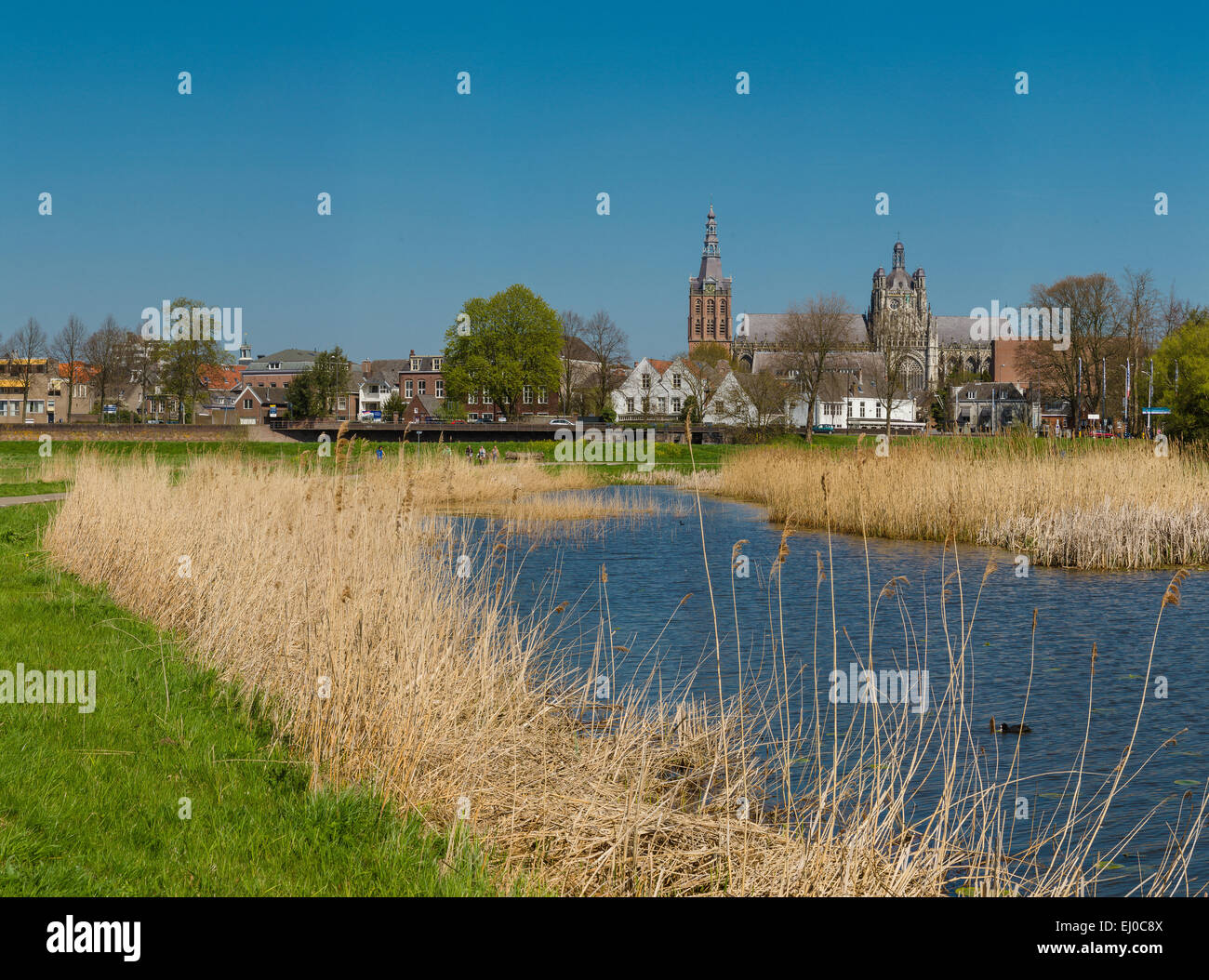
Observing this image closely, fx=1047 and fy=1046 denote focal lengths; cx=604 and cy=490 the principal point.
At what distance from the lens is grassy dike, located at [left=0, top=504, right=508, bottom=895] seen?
14.1ft

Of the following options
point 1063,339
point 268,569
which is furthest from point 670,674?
point 1063,339

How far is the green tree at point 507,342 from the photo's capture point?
77375mm

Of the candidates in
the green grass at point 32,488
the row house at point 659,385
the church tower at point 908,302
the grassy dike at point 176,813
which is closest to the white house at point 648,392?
the row house at point 659,385

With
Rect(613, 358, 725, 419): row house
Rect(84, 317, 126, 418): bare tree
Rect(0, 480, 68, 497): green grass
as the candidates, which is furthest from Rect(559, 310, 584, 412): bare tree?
Rect(0, 480, 68, 497): green grass

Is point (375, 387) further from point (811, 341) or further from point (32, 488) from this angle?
point (32, 488)

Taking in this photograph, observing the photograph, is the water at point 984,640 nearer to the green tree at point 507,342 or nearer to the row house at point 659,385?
the green tree at point 507,342

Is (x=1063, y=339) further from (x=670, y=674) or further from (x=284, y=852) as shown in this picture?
(x=284, y=852)

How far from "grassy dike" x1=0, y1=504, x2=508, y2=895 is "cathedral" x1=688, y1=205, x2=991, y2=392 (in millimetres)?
115724

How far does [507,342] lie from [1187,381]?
46.6m

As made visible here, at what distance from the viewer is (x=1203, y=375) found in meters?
43.5

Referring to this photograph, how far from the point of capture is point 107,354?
73.4 m

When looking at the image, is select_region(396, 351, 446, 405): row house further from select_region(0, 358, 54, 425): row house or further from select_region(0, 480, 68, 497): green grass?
select_region(0, 480, 68, 497): green grass

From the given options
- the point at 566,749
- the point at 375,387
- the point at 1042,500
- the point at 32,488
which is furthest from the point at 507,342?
the point at 566,749

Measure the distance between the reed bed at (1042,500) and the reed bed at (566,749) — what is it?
24.8 feet
